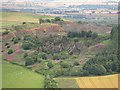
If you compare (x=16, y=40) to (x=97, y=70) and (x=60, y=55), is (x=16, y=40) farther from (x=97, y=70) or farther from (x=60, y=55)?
(x=97, y=70)

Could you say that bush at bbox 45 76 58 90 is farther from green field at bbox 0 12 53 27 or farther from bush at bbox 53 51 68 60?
green field at bbox 0 12 53 27

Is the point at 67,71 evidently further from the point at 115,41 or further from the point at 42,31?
the point at 42,31

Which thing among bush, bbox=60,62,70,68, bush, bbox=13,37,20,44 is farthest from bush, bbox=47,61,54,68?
bush, bbox=13,37,20,44

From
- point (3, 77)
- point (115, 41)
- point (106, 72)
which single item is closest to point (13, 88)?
point (3, 77)

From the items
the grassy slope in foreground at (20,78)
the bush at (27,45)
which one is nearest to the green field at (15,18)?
the bush at (27,45)

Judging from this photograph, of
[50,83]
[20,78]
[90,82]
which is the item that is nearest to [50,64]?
[20,78]

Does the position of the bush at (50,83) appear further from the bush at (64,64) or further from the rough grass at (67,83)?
the bush at (64,64)
